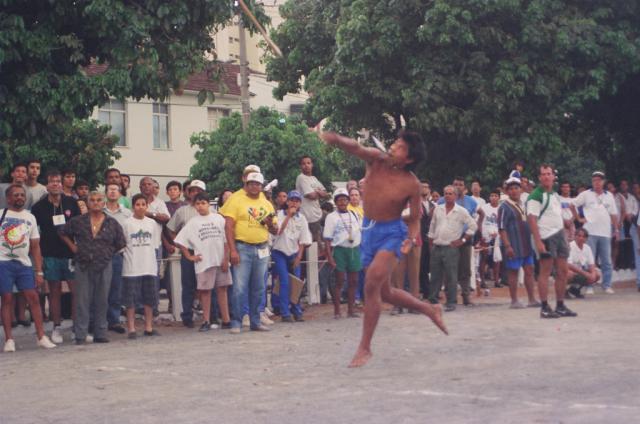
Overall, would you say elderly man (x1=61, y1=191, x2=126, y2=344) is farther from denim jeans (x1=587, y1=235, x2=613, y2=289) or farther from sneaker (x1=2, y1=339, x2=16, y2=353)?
denim jeans (x1=587, y1=235, x2=613, y2=289)

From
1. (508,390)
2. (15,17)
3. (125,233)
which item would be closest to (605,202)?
(125,233)

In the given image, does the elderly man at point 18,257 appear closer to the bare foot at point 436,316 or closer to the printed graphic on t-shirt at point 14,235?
the printed graphic on t-shirt at point 14,235

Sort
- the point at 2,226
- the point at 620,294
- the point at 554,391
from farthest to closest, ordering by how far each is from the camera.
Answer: the point at 620,294, the point at 2,226, the point at 554,391

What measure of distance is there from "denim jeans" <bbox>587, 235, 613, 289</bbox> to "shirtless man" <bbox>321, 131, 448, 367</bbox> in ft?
31.9

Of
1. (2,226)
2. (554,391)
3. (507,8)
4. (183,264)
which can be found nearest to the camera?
(554,391)

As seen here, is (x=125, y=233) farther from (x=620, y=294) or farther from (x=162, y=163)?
(x=162, y=163)

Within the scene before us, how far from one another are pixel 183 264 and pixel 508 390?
24.5ft

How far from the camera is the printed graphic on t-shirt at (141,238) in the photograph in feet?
45.2

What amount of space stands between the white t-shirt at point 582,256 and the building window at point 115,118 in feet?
93.3

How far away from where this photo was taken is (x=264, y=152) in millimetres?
39031

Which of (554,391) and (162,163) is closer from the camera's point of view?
(554,391)

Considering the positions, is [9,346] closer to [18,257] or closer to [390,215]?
[18,257]

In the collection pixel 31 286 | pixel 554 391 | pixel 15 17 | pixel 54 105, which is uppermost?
pixel 15 17

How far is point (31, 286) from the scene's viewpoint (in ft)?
41.2
